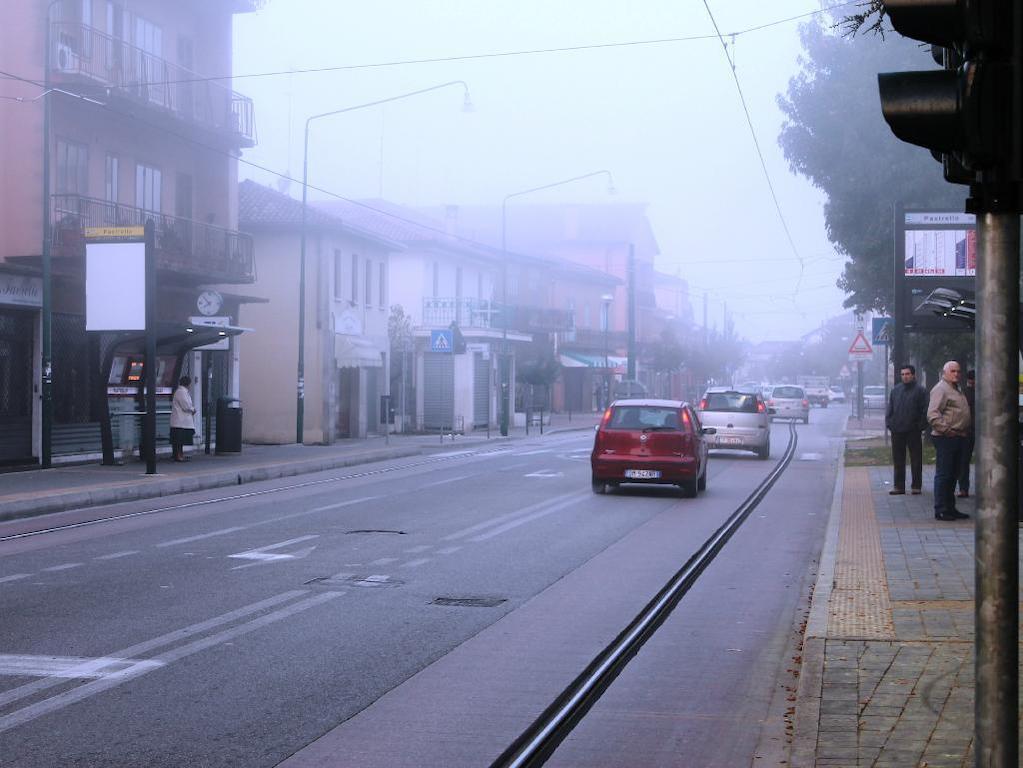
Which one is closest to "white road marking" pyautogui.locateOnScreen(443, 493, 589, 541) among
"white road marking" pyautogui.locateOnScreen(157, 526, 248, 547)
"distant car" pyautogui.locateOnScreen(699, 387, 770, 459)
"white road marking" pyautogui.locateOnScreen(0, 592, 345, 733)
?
"white road marking" pyautogui.locateOnScreen(157, 526, 248, 547)

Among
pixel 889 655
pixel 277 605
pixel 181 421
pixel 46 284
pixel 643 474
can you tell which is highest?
pixel 46 284

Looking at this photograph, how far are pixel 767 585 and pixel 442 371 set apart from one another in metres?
38.9

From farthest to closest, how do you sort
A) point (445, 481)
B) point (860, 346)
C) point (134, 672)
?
point (860, 346), point (445, 481), point (134, 672)

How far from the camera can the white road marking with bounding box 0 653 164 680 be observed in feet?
24.1

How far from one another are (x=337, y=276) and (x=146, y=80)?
41.7 feet

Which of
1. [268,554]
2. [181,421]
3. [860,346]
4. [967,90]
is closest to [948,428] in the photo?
[268,554]

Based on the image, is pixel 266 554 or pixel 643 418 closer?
pixel 266 554

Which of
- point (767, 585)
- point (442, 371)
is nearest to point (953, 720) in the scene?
point (767, 585)

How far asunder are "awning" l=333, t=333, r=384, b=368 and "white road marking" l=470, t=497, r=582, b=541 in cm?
2096

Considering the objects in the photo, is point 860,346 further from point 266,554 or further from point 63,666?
point 63,666

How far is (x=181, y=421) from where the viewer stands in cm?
2789

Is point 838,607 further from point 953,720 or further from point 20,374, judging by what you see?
point 20,374

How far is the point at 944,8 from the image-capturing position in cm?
360

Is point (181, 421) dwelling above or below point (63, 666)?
above
